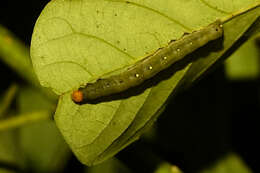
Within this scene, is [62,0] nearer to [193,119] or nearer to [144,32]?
[144,32]

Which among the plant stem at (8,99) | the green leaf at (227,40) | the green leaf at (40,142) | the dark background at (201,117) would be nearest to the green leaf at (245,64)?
the dark background at (201,117)

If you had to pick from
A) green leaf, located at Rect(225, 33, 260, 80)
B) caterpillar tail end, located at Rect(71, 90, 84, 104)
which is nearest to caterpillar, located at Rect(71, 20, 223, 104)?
caterpillar tail end, located at Rect(71, 90, 84, 104)

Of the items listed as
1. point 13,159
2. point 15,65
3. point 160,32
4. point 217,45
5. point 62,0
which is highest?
point 62,0

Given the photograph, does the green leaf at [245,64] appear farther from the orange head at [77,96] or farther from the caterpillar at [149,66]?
the orange head at [77,96]

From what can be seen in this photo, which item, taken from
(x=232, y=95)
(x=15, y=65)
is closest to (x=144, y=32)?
(x=15, y=65)

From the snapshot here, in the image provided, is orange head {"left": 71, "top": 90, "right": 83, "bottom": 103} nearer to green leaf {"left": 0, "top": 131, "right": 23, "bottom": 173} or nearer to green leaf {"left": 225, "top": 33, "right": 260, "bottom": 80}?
green leaf {"left": 0, "top": 131, "right": 23, "bottom": 173}
